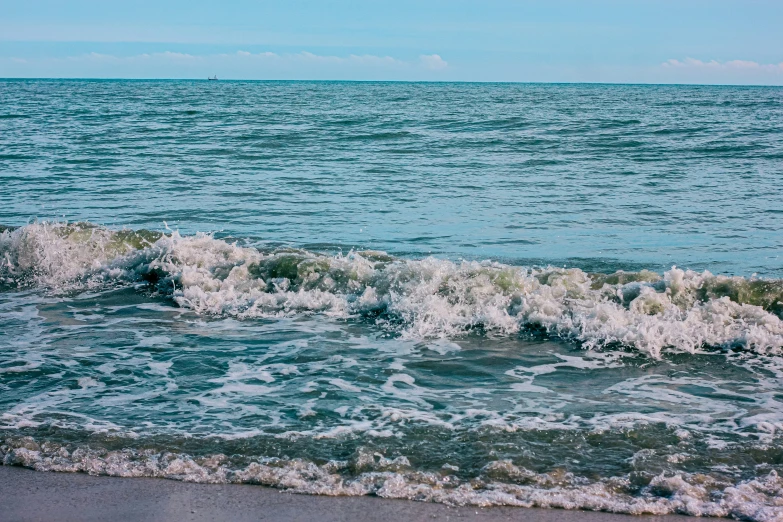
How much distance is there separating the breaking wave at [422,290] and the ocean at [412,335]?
3 cm

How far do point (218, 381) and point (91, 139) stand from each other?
21.0 m

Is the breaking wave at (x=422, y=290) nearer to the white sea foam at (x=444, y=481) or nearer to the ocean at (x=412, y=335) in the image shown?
the ocean at (x=412, y=335)

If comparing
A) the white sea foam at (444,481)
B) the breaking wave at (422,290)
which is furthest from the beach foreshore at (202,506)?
the breaking wave at (422,290)

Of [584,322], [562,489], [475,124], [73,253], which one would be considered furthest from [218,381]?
[475,124]

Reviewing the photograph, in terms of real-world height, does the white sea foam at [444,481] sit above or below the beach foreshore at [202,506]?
above

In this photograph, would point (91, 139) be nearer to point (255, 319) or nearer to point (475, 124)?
point (475, 124)

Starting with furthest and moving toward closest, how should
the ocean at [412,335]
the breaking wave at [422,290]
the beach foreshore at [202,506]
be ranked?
the breaking wave at [422,290]
the ocean at [412,335]
the beach foreshore at [202,506]

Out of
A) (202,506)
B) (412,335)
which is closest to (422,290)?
(412,335)

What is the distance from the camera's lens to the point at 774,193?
14.3 meters

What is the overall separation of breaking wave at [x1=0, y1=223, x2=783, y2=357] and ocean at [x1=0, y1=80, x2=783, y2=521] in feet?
0.11

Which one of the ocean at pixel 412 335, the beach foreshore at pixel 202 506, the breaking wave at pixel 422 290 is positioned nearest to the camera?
the beach foreshore at pixel 202 506

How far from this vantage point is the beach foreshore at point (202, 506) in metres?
3.72

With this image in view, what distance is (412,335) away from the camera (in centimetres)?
709

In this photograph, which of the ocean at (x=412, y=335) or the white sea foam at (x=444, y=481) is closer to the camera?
the white sea foam at (x=444, y=481)
